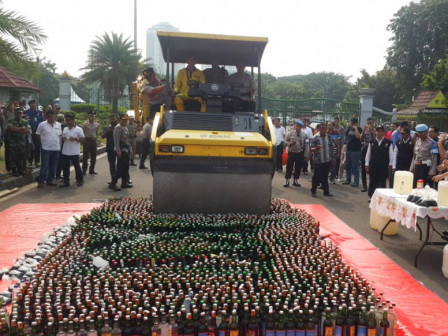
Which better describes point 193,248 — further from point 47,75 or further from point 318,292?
point 47,75

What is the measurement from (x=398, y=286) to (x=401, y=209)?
1.54 metres

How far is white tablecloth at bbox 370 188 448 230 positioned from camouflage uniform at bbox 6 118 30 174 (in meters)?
8.64

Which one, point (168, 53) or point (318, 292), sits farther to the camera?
point (168, 53)

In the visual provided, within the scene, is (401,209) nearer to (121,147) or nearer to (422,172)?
(422,172)

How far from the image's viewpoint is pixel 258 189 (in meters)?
7.35

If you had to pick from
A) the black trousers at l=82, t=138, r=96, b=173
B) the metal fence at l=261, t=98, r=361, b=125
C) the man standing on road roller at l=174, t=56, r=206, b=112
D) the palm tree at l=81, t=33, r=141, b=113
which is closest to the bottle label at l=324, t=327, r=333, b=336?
the man standing on road roller at l=174, t=56, r=206, b=112

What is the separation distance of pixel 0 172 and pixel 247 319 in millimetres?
10184

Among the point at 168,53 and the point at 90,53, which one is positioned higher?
the point at 90,53

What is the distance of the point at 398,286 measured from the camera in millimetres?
5559

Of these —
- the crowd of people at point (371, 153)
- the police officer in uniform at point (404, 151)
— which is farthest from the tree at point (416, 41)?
the police officer in uniform at point (404, 151)

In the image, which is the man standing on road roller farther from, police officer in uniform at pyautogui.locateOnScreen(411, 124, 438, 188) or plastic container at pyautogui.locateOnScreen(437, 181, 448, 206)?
police officer in uniform at pyautogui.locateOnScreen(411, 124, 438, 188)

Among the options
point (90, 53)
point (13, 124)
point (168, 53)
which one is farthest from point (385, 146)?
point (90, 53)

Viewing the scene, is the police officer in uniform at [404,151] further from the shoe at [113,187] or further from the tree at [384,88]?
the tree at [384,88]

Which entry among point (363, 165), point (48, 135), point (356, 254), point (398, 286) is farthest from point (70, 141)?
point (398, 286)
